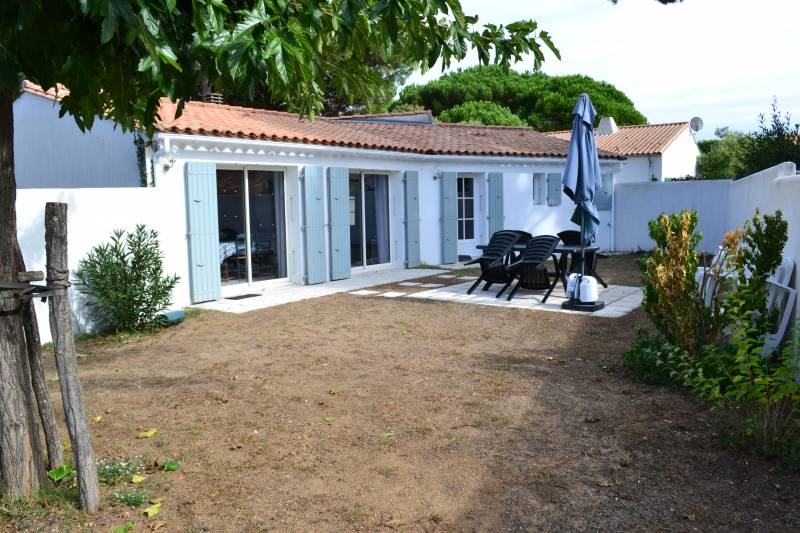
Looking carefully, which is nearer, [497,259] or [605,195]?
[497,259]

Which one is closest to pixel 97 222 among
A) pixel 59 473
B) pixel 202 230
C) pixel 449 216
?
pixel 202 230

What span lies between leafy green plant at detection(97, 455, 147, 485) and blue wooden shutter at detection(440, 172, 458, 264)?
11.4m

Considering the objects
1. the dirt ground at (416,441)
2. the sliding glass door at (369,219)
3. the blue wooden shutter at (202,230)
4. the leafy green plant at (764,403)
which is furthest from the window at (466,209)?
the leafy green plant at (764,403)

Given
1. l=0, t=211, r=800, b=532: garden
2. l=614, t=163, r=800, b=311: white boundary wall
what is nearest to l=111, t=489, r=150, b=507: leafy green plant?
l=0, t=211, r=800, b=532: garden

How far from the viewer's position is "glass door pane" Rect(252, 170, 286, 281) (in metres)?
11.6

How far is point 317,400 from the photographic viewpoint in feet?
18.1

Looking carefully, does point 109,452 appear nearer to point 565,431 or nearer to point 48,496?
point 48,496

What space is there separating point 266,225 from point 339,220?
142 cm

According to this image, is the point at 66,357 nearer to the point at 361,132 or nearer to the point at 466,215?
the point at 361,132

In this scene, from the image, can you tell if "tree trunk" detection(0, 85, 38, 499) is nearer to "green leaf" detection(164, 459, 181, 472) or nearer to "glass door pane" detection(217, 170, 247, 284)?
"green leaf" detection(164, 459, 181, 472)

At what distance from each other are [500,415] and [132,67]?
3312 mm

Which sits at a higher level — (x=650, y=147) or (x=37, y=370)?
(x=650, y=147)

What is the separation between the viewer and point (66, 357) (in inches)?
139

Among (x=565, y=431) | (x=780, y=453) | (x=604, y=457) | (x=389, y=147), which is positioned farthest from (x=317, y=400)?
(x=389, y=147)
